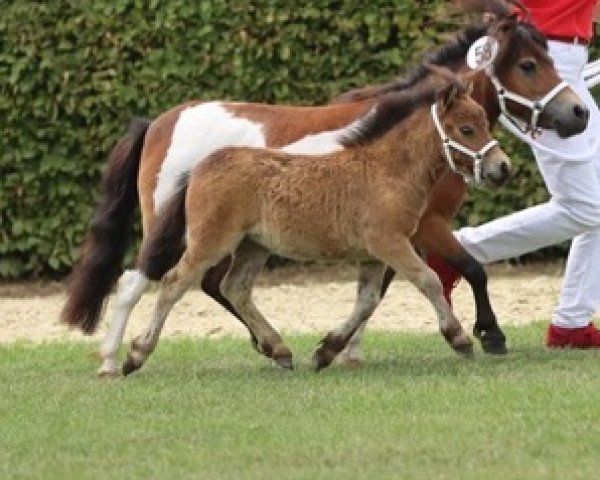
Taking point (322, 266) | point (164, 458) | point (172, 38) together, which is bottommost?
point (322, 266)

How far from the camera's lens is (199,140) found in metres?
9.93

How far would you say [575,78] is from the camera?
10.1 m

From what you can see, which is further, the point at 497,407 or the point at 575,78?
the point at 575,78

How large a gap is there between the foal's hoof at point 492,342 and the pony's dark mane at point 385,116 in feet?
3.61

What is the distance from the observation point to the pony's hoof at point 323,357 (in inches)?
379

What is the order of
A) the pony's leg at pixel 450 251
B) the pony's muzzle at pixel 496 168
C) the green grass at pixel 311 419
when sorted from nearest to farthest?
the green grass at pixel 311 419, the pony's muzzle at pixel 496 168, the pony's leg at pixel 450 251

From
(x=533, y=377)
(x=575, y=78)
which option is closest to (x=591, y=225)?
(x=575, y=78)

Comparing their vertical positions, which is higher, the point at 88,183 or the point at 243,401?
the point at 243,401

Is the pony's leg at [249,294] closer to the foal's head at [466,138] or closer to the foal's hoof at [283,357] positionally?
the foal's hoof at [283,357]

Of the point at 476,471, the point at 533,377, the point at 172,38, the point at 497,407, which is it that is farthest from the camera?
the point at 172,38

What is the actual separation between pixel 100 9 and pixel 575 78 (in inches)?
173

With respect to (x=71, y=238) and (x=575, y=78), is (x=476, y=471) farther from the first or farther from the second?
(x=71, y=238)

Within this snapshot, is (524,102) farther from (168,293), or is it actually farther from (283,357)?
(168,293)

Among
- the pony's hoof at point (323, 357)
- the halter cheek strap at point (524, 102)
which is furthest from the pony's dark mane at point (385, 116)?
the pony's hoof at point (323, 357)
